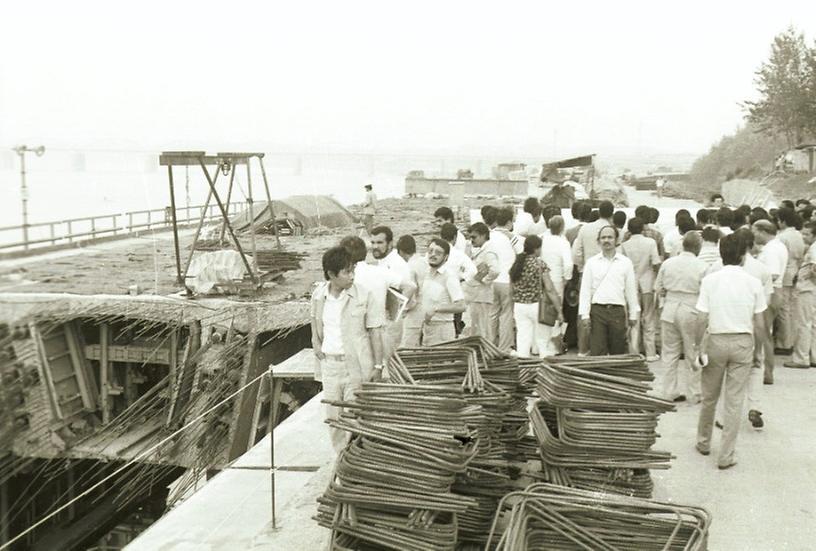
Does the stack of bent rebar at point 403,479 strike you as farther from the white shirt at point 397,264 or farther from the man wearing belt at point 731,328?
the white shirt at point 397,264

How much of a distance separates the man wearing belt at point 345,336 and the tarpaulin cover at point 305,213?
19.0m

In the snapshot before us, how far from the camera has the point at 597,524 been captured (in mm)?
4777

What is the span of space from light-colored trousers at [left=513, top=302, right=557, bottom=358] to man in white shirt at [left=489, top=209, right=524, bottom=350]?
34cm

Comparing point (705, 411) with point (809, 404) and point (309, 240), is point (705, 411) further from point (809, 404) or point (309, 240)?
point (309, 240)

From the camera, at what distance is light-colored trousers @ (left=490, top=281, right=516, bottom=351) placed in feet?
32.2

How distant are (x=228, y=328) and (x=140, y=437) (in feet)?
7.66

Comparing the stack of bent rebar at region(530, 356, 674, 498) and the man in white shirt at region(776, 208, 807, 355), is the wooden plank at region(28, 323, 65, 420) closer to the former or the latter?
the stack of bent rebar at region(530, 356, 674, 498)

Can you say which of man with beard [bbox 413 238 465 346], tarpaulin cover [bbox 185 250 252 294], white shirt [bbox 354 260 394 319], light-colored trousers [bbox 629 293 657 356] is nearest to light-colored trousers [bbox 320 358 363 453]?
white shirt [bbox 354 260 394 319]

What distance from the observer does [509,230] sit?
10039 millimetres

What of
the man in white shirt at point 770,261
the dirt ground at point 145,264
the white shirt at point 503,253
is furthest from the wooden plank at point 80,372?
the man in white shirt at point 770,261

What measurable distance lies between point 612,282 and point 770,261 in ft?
7.07

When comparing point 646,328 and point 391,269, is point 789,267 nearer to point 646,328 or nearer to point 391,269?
point 646,328

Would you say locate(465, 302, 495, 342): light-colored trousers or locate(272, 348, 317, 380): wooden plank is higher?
locate(465, 302, 495, 342): light-colored trousers

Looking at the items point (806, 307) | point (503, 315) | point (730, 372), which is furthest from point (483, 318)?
point (806, 307)
